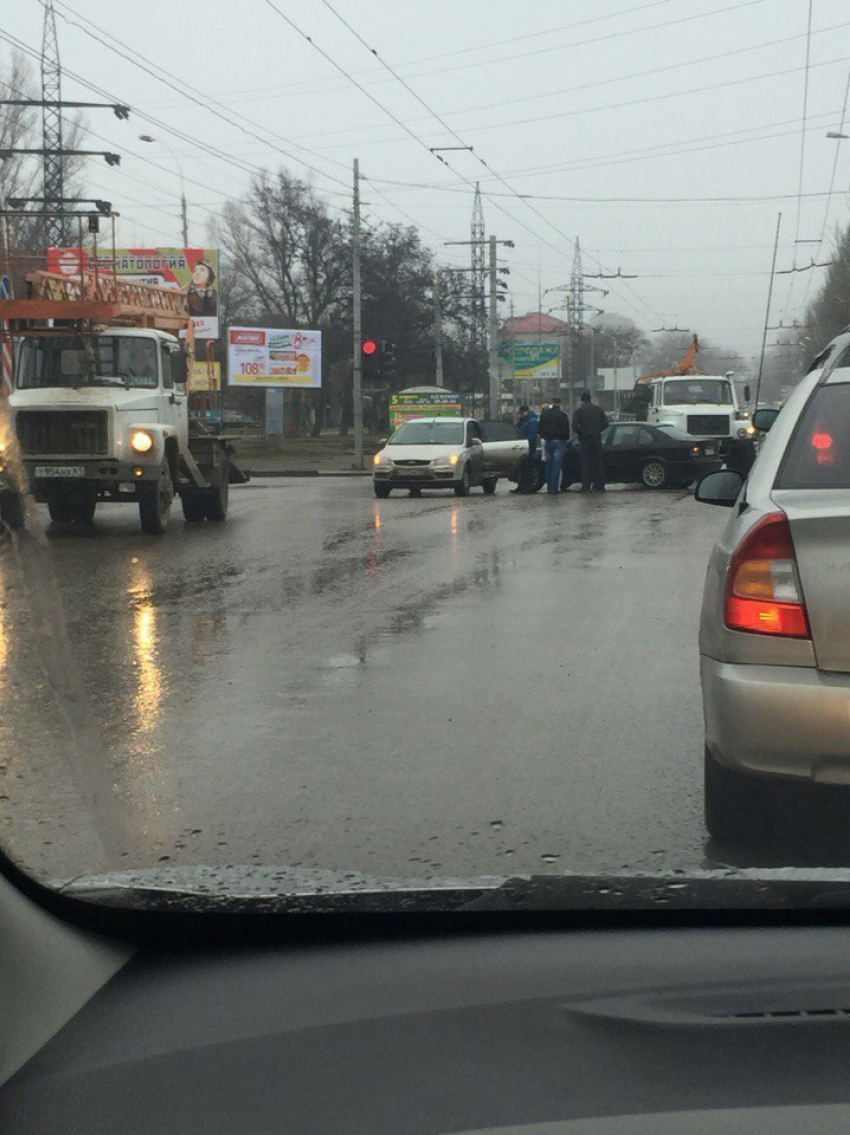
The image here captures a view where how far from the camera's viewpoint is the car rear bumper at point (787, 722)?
406 centimetres

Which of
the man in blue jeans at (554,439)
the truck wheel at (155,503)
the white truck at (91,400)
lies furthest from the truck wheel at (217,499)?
the man in blue jeans at (554,439)

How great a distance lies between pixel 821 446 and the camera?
15.4 feet

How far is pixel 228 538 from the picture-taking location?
18094mm

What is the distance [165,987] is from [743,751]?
7.74ft

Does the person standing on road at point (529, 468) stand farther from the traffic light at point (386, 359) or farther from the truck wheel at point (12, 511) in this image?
the truck wheel at point (12, 511)

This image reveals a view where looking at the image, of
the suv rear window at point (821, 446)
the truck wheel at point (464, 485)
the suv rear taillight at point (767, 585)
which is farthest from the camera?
the truck wheel at point (464, 485)

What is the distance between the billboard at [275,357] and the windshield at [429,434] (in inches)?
1390

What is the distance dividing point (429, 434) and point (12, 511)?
12089mm

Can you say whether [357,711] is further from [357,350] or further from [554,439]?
[357,350]

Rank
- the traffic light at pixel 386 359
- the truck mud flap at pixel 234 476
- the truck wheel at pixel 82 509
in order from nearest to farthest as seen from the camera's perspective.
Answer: the truck wheel at pixel 82 509, the truck mud flap at pixel 234 476, the traffic light at pixel 386 359

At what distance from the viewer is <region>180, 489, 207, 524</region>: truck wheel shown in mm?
20719

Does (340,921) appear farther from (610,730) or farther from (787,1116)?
(610,730)

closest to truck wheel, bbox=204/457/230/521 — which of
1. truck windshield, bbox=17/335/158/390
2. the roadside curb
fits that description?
truck windshield, bbox=17/335/158/390

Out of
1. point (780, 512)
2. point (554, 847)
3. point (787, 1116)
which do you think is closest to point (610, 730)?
point (554, 847)
